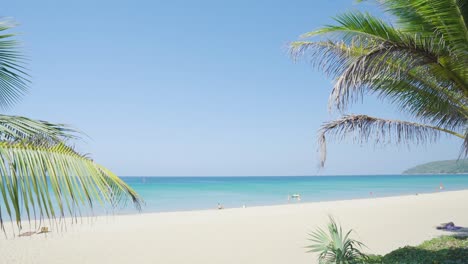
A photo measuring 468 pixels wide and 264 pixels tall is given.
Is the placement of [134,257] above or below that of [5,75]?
below

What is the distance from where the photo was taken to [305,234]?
11477 mm

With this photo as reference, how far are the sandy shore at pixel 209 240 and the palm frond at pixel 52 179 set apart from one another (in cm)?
691

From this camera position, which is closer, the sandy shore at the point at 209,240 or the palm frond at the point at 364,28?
the palm frond at the point at 364,28

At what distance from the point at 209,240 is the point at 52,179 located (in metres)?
9.56

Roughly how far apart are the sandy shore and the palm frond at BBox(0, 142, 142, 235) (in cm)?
691

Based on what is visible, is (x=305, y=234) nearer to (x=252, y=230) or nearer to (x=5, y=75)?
(x=252, y=230)

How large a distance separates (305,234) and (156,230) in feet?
16.8

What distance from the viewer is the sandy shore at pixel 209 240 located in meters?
8.76

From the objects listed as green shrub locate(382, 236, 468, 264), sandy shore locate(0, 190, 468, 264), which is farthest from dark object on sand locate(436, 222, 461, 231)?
green shrub locate(382, 236, 468, 264)

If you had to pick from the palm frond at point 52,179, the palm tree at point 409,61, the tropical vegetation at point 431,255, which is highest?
the palm tree at point 409,61

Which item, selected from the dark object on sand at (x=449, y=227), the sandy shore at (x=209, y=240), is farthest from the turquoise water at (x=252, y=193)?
the dark object on sand at (x=449, y=227)

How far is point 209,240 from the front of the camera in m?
10.9

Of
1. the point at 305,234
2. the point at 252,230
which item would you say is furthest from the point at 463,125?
the point at 252,230

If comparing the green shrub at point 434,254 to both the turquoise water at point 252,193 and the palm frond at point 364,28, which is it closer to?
the palm frond at point 364,28
